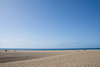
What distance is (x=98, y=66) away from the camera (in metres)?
8.62

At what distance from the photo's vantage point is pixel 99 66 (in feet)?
28.2

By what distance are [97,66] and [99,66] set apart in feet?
0.75

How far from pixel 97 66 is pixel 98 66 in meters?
0.12

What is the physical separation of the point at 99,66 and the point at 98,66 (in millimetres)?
111

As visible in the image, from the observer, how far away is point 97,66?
862 cm
